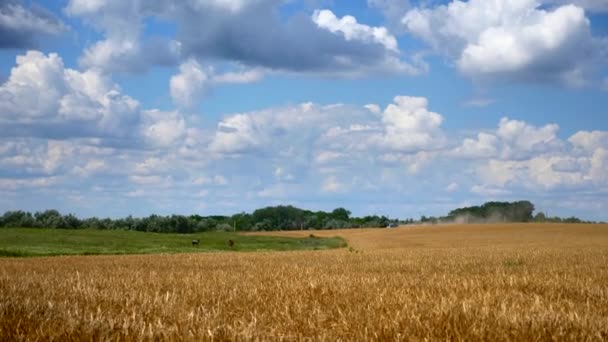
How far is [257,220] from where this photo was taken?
172 metres

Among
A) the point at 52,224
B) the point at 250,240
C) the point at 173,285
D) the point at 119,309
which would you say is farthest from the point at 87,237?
the point at 119,309

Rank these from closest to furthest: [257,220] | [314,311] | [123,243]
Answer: [314,311] → [123,243] → [257,220]

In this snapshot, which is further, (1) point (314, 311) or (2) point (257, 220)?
(2) point (257, 220)

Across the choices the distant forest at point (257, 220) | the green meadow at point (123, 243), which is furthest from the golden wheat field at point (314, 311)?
the distant forest at point (257, 220)

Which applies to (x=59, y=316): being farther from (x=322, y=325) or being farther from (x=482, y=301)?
(x=482, y=301)

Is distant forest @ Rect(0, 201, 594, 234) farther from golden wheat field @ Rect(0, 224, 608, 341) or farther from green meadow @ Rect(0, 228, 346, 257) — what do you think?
golden wheat field @ Rect(0, 224, 608, 341)

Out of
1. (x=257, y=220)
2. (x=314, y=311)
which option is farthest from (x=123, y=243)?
(x=257, y=220)

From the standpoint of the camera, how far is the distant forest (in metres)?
118

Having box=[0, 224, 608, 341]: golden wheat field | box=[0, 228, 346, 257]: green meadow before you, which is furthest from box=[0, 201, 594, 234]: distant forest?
box=[0, 224, 608, 341]: golden wheat field

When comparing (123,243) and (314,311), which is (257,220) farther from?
(314,311)

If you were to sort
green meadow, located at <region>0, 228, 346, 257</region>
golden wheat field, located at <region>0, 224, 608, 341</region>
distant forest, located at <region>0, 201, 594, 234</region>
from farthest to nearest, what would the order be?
distant forest, located at <region>0, 201, 594, 234</region>, green meadow, located at <region>0, 228, 346, 257</region>, golden wheat field, located at <region>0, 224, 608, 341</region>

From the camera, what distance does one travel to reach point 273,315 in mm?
8391

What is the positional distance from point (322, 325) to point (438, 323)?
141cm

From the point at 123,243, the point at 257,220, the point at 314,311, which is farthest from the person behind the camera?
the point at 257,220
